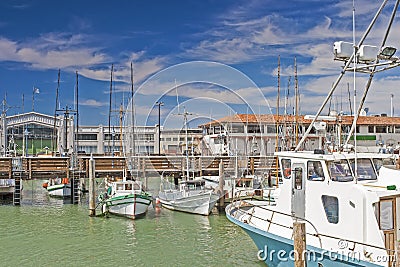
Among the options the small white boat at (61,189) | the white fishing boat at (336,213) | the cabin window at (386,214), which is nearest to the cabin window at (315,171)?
the white fishing boat at (336,213)

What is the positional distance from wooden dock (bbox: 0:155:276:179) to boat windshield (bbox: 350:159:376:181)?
20.0 m

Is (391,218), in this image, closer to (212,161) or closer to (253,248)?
(253,248)

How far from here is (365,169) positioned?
524 inches

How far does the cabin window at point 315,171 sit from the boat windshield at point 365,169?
36.2 inches

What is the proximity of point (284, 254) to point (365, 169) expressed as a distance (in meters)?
3.50

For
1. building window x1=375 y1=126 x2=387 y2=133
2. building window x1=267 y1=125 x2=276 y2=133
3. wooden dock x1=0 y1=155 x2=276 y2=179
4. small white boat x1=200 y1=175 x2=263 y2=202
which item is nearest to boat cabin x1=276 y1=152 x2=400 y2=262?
small white boat x1=200 y1=175 x2=263 y2=202

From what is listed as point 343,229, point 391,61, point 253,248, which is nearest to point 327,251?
point 343,229

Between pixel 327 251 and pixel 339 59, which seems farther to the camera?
pixel 339 59

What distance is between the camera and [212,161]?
1475 inches

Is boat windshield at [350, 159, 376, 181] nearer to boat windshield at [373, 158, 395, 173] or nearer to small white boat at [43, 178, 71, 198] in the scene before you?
boat windshield at [373, 158, 395, 173]

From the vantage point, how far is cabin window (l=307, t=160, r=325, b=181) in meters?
13.1

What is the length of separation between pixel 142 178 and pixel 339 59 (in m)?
24.3

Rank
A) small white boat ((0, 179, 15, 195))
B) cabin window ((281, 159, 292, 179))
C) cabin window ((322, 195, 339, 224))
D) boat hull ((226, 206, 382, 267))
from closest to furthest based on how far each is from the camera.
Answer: boat hull ((226, 206, 382, 267)) → cabin window ((322, 195, 339, 224)) → cabin window ((281, 159, 292, 179)) → small white boat ((0, 179, 15, 195))

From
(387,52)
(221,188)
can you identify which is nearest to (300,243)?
(387,52)
